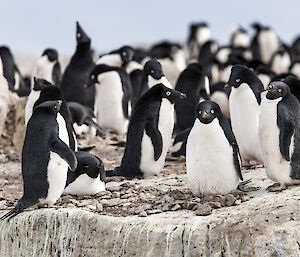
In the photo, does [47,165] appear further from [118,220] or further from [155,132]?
[155,132]

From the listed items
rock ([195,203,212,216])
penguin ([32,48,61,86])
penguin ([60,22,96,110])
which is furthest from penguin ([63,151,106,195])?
penguin ([32,48,61,86])

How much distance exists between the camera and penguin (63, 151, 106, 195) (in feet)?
24.0

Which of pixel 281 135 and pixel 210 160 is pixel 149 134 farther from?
pixel 281 135

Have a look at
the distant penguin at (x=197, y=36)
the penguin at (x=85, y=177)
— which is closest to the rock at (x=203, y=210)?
the penguin at (x=85, y=177)

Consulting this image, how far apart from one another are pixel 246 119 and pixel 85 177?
2.33 meters

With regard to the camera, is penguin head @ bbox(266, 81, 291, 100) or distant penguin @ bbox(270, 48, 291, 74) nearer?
penguin head @ bbox(266, 81, 291, 100)

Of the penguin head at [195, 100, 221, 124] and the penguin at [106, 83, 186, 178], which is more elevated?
the penguin head at [195, 100, 221, 124]

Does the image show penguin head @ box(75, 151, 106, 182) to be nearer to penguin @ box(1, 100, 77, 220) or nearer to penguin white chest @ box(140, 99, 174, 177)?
penguin @ box(1, 100, 77, 220)

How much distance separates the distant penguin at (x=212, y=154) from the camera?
6621 mm

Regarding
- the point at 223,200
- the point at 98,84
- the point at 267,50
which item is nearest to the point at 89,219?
the point at 223,200

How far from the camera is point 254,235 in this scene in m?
5.63

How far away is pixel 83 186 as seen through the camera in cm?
737

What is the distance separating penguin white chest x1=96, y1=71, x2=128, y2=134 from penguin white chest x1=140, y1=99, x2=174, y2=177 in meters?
3.49

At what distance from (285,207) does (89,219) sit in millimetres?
1780
